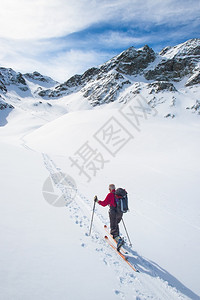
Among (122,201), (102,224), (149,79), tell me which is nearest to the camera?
(122,201)

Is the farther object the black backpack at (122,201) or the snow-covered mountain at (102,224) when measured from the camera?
the black backpack at (122,201)

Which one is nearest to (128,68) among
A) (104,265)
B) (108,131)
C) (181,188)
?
(108,131)

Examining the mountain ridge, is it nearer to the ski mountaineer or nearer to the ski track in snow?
the ski mountaineer

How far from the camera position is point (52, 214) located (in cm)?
581

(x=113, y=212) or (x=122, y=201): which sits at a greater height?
(x=122, y=201)

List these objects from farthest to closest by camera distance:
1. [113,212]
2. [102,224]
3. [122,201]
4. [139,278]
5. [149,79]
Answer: [149,79] < [102,224] < [113,212] < [122,201] < [139,278]

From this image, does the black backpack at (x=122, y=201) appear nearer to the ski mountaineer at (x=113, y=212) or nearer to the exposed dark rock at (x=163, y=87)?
the ski mountaineer at (x=113, y=212)

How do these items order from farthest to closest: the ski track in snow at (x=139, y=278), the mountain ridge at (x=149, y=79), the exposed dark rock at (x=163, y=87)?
the mountain ridge at (x=149, y=79), the exposed dark rock at (x=163, y=87), the ski track in snow at (x=139, y=278)

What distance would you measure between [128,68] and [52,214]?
114620mm

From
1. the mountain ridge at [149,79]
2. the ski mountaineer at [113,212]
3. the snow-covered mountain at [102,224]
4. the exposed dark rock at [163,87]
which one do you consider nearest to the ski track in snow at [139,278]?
the snow-covered mountain at [102,224]

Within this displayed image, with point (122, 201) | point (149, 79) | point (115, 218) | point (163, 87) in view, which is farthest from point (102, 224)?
point (149, 79)

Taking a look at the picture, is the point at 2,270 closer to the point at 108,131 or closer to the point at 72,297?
the point at 72,297

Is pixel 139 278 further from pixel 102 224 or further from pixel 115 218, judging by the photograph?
pixel 102 224

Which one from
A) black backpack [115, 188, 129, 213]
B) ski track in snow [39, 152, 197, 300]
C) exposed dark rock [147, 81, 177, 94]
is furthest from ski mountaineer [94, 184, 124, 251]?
exposed dark rock [147, 81, 177, 94]
